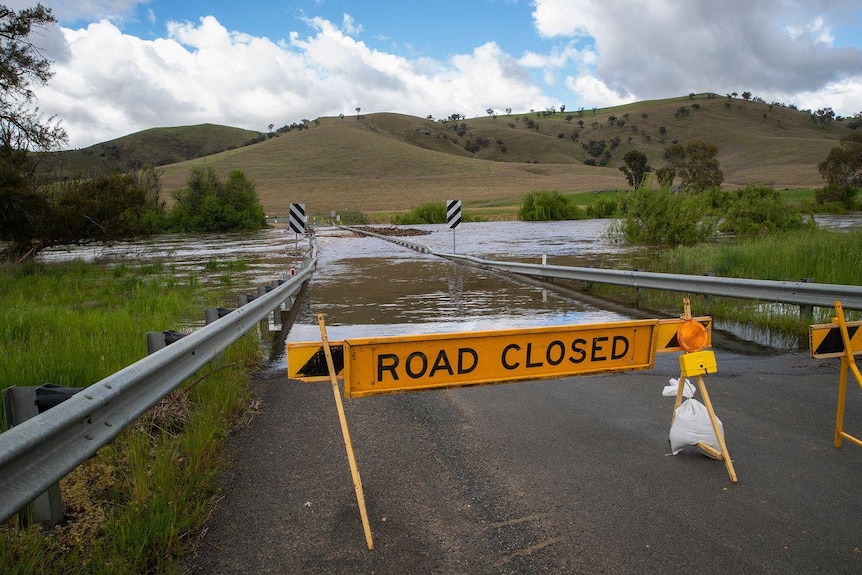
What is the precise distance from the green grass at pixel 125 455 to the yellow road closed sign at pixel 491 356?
115 centimetres

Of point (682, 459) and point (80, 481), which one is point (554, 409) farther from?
point (80, 481)

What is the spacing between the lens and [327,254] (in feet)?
92.7

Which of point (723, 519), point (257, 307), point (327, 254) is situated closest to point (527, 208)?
point (327, 254)

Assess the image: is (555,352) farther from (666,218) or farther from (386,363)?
(666,218)

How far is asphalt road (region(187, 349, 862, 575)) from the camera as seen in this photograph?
3.21 m

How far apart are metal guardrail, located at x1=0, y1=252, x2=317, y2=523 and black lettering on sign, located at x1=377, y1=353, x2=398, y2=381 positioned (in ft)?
4.36

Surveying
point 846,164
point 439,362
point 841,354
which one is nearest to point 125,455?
point 439,362

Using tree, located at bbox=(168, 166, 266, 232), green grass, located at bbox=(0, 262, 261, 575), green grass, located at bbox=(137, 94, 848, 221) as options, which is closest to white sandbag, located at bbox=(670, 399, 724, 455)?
green grass, located at bbox=(0, 262, 261, 575)

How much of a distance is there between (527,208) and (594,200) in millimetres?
25393

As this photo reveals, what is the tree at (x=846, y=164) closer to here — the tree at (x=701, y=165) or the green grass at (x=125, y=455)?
the tree at (x=701, y=165)

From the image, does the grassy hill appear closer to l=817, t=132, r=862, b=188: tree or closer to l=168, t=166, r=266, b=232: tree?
l=817, t=132, r=862, b=188: tree

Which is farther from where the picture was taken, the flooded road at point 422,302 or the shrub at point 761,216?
the shrub at point 761,216

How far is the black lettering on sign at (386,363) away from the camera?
13.1ft

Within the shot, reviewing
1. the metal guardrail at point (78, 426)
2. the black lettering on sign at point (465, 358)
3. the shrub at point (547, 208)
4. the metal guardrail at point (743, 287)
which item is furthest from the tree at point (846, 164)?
the metal guardrail at point (78, 426)
